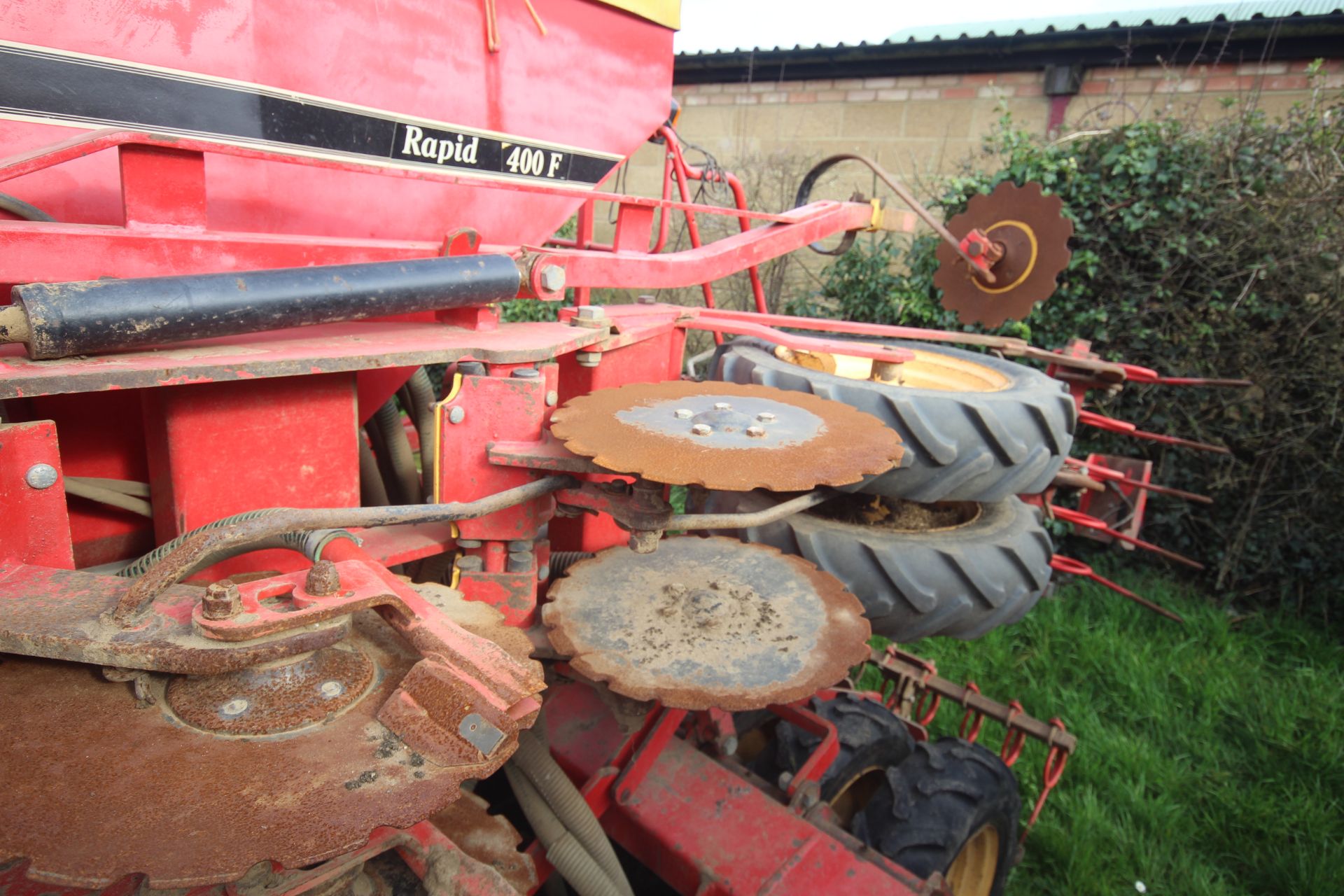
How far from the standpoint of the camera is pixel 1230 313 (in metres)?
3.97

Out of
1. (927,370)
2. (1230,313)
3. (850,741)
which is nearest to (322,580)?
(850,741)

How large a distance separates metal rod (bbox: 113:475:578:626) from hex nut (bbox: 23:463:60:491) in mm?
192

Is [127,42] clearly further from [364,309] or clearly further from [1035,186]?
[1035,186]

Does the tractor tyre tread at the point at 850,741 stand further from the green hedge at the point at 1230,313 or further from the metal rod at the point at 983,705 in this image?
the green hedge at the point at 1230,313

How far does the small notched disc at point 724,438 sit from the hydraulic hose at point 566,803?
1.97ft

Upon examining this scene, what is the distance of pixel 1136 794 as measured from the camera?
2686 millimetres

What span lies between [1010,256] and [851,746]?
2147 millimetres

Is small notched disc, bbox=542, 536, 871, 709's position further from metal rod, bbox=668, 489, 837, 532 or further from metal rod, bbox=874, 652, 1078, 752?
metal rod, bbox=874, 652, 1078, 752

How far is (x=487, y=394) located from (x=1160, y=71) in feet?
19.0

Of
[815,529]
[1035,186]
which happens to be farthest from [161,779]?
[1035,186]

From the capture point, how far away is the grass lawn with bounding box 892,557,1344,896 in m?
2.44

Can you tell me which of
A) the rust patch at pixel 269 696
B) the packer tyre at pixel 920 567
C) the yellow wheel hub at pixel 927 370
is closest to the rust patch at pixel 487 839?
the rust patch at pixel 269 696

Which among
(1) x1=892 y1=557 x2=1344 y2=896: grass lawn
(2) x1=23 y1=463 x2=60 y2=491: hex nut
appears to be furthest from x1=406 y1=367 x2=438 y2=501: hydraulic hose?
(1) x1=892 y1=557 x2=1344 y2=896: grass lawn

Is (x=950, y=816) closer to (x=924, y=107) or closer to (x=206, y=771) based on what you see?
(x=206, y=771)
